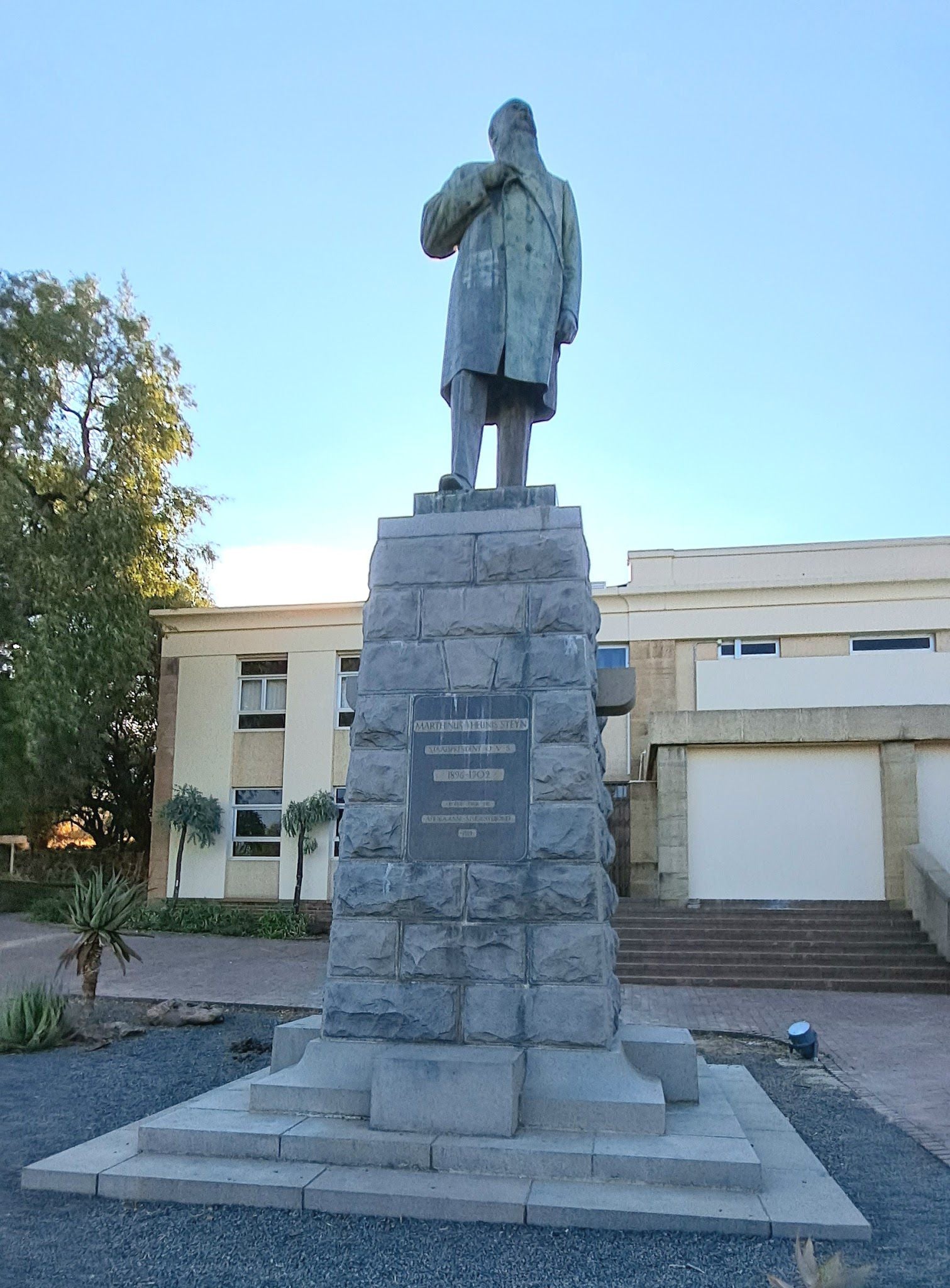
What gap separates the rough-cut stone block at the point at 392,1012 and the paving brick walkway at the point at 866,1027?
2953 millimetres

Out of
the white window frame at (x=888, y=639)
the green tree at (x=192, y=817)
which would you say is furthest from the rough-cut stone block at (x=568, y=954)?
the green tree at (x=192, y=817)

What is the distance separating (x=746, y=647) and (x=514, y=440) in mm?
17382

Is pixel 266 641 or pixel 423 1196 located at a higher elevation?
pixel 266 641

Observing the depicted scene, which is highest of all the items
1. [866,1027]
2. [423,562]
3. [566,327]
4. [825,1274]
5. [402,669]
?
[566,327]

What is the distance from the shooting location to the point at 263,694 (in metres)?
25.6

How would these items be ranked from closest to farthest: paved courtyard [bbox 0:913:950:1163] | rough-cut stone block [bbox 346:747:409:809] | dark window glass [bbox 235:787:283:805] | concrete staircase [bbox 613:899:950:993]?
1. rough-cut stone block [bbox 346:747:409:809]
2. paved courtyard [bbox 0:913:950:1163]
3. concrete staircase [bbox 613:899:950:993]
4. dark window glass [bbox 235:787:283:805]

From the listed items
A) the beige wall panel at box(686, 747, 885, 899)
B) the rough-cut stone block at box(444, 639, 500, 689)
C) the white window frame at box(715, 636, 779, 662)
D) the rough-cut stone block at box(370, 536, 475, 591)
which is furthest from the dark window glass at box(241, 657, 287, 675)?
the rough-cut stone block at box(444, 639, 500, 689)

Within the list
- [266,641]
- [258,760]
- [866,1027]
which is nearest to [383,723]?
[866,1027]

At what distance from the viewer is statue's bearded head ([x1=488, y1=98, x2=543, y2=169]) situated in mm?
6738

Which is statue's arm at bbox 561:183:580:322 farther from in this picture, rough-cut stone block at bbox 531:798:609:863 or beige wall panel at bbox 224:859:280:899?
beige wall panel at bbox 224:859:280:899

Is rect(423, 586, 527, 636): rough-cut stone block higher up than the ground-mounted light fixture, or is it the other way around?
rect(423, 586, 527, 636): rough-cut stone block

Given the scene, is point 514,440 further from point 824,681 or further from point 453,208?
point 824,681

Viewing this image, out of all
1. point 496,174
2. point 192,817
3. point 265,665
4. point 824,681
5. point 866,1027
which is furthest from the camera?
point 265,665

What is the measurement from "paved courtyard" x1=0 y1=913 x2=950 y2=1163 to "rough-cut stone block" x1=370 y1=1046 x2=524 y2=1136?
2.79 metres
